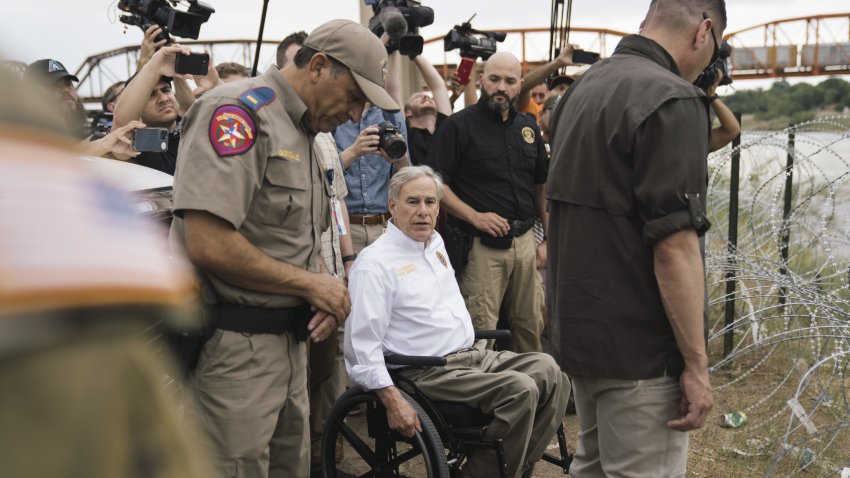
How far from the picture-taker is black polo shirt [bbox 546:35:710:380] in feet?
6.56

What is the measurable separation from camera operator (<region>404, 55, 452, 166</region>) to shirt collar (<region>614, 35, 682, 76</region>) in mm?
2732

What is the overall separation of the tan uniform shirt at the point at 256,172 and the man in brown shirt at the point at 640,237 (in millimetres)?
748

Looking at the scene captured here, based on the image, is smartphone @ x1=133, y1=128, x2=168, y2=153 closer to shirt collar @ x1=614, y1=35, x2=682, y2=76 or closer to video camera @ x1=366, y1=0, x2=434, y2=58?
video camera @ x1=366, y1=0, x2=434, y2=58

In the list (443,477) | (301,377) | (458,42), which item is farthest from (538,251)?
(301,377)

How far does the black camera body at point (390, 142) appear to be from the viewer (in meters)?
3.85

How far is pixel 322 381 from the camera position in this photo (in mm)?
3670

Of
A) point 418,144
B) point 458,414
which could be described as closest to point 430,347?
point 458,414

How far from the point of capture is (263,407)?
2400 mm

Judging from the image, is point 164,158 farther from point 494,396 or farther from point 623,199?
point 623,199

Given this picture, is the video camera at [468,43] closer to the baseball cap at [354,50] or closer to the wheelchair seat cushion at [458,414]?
the wheelchair seat cushion at [458,414]

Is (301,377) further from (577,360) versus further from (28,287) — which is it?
(28,287)

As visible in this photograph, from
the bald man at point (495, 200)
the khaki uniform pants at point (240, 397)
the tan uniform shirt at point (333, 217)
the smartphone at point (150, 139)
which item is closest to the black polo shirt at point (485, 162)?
the bald man at point (495, 200)

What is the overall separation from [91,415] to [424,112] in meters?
4.73

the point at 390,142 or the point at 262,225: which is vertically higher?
the point at 390,142
